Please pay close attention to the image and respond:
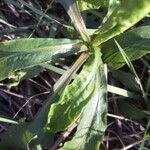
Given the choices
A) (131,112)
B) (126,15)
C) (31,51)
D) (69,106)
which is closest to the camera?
(126,15)

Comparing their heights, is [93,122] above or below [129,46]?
below

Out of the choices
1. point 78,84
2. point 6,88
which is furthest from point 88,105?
point 6,88

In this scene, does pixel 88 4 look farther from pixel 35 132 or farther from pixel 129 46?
pixel 35 132

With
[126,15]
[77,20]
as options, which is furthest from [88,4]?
[126,15]

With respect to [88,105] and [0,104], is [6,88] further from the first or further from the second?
[88,105]

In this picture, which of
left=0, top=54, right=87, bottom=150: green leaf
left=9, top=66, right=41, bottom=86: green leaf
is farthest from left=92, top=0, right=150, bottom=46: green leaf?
left=9, top=66, right=41, bottom=86: green leaf

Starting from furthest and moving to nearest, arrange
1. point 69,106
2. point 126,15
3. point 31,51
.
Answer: point 31,51
point 69,106
point 126,15
